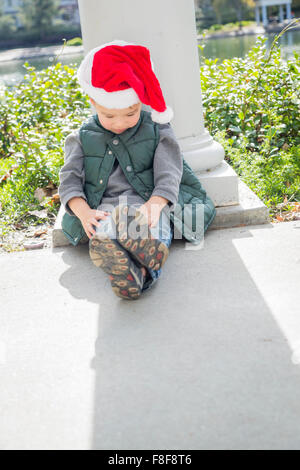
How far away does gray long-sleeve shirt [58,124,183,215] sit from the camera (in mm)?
2434

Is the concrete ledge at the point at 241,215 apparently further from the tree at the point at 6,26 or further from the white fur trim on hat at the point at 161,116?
the tree at the point at 6,26

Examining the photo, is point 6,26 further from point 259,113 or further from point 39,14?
point 259,113

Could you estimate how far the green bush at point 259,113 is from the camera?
3.54 m

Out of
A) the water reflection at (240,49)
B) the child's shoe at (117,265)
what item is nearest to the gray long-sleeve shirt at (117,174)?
the child's shoe at (117,265)

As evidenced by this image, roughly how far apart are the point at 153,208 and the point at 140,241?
0.95 ft

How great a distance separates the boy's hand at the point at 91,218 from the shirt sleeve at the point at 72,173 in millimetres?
126

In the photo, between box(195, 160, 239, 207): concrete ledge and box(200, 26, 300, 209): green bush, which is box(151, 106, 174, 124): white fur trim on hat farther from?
box(200, 26, 300, 209): green bush

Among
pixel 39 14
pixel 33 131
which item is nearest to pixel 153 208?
pixel 33 131

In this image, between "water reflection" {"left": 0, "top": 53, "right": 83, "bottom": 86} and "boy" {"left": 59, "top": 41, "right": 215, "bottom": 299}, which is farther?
"water reflection" {"left": 0, "top": 53, "right": 83, "bottom": 86}

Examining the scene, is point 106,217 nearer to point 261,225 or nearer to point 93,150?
point 93,150

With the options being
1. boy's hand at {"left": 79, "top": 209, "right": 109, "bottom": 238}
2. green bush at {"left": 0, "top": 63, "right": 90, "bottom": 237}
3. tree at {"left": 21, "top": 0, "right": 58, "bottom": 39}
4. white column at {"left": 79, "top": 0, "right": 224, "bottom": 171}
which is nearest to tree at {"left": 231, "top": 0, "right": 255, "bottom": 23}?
tree at {"left": 21, "top": 0, "right": 58, "bottom": 39}

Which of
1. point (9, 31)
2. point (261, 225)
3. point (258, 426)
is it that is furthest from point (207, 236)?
A: point (9, 31)

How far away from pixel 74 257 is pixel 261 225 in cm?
102

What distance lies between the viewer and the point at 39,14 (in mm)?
42469
